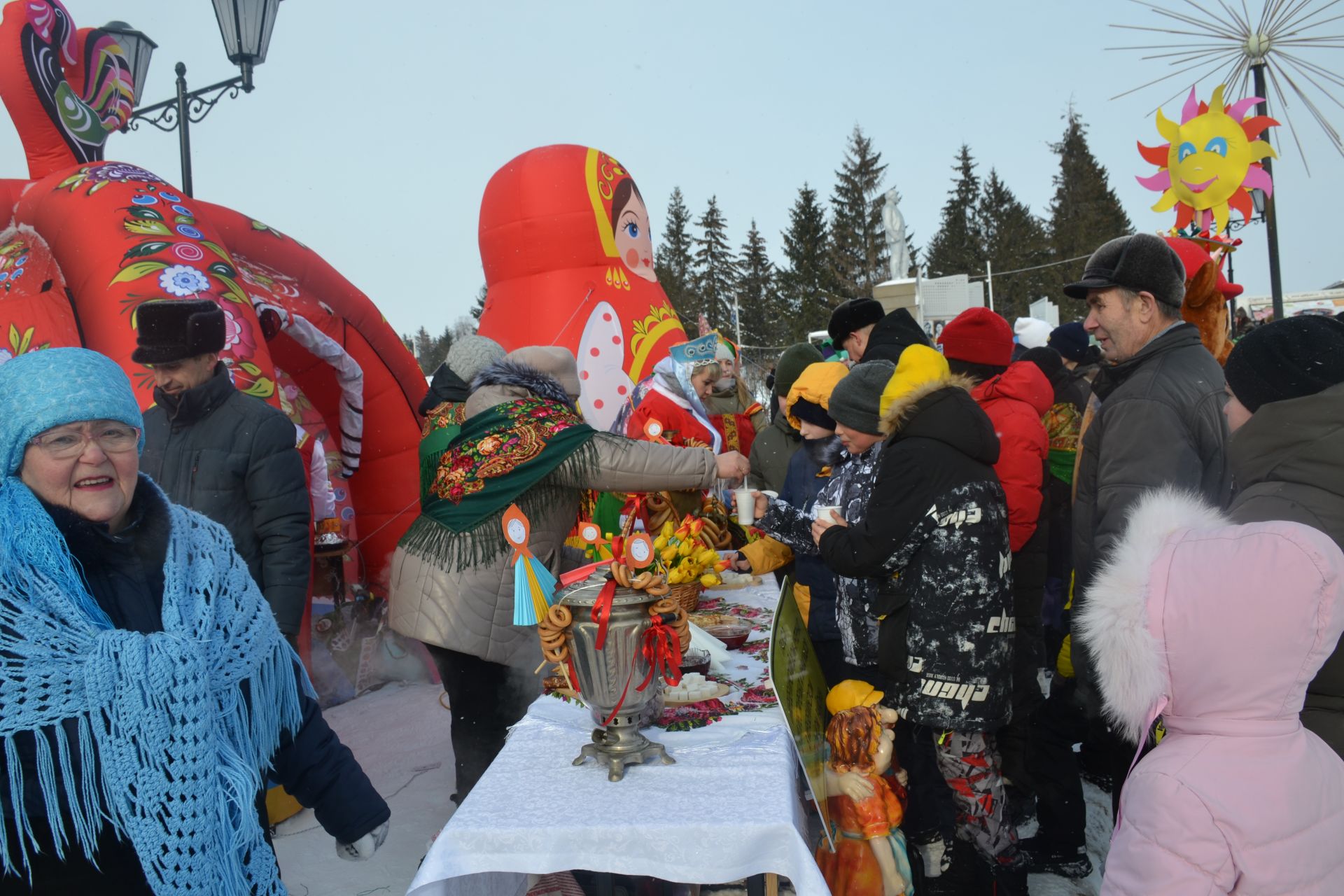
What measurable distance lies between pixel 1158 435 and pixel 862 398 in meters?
0.85

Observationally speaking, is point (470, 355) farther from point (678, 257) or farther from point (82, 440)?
point (678, 257)

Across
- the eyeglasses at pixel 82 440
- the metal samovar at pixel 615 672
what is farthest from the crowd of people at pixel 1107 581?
the eyeglasses at pixel 82 440

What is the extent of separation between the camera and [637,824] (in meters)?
1.81

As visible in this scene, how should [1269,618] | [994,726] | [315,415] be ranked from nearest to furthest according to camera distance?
[1269,618]
[994,726]
[315,415]

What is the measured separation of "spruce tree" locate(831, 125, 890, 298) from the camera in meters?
38.4

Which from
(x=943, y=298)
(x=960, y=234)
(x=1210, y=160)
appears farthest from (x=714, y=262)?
(x=1210, y=160)

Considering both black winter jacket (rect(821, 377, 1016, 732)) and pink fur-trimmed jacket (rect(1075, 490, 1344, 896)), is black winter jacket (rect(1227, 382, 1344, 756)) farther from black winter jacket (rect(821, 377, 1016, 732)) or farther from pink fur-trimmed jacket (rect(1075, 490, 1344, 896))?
black winter jacket (rect(821, 377, 1016, 732))

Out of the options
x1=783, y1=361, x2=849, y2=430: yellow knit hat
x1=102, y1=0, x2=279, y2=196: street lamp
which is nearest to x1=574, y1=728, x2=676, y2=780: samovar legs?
x1=783, y1=361, x2=849, y2=430: yellow knit hat

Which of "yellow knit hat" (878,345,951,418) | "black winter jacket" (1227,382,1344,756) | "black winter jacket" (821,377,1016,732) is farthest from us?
"yellow knit hat" (878,345,951,418)

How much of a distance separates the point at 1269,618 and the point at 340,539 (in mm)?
5237

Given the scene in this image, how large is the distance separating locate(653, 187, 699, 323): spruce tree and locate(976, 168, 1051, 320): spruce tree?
1354 centimetres

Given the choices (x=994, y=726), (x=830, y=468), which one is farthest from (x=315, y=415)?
(x=994, y=726)

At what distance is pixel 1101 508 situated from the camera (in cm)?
256

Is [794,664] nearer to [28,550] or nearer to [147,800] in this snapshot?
[147,800]
